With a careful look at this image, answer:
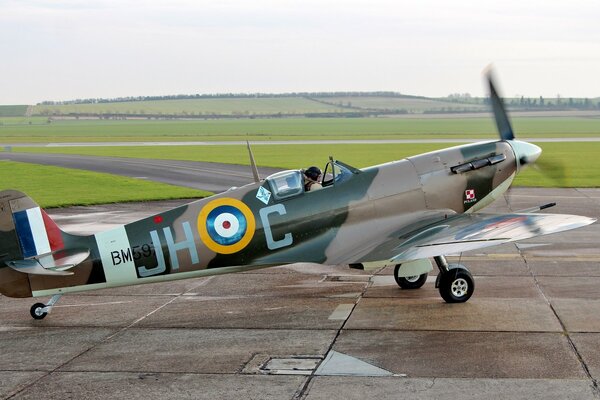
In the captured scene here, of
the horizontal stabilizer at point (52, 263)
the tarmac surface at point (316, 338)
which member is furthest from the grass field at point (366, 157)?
the horizontal stabilizer at point (52, 263)

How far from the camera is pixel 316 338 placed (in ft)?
35.7

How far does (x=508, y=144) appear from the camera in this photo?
1430 centimetres

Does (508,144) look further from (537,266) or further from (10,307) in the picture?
(10,307)

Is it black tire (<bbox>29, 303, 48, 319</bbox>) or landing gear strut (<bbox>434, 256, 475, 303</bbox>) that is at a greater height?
black tire (<bbox>29, 303, 48, 319</bbox>)

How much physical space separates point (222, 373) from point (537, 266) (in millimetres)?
8231

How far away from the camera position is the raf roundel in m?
12.2

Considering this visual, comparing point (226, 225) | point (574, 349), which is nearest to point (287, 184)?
point (226, 225)

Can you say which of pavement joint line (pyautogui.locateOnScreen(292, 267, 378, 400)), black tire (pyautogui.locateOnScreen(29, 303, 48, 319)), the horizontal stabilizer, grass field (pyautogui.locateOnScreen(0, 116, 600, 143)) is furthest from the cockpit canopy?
grass field (pyautogui.locateOnScreen(0, 116, 600, 143))

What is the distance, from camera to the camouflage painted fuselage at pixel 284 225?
465 inches

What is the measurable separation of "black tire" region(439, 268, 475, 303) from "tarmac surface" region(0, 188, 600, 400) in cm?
24

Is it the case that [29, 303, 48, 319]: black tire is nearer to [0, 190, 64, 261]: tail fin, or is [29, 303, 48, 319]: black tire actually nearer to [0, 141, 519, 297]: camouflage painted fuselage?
[0, 141, 519, 297]: camouflage painted fuselage

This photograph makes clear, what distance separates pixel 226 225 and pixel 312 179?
65.1 inches

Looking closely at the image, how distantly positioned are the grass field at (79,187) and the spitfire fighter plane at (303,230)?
16.2 metres

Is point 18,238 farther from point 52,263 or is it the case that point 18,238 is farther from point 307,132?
point 307,132
